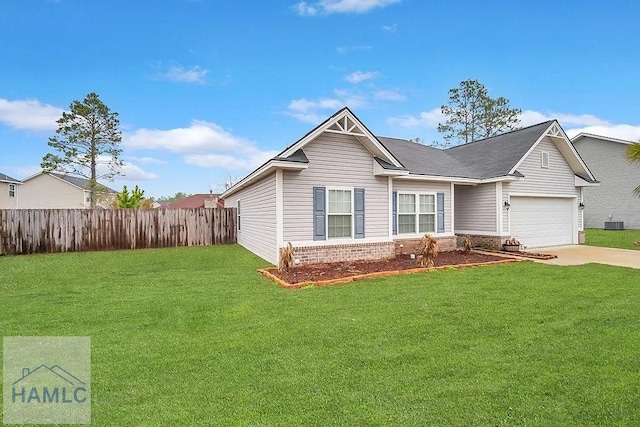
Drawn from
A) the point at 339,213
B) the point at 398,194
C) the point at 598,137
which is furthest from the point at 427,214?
the point at 598,137

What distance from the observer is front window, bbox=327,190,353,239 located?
10.6m

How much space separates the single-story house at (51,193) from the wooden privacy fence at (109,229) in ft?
73.3

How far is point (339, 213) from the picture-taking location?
10719 mm

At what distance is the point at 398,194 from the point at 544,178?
734cm

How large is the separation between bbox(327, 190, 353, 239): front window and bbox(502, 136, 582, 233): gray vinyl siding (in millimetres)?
6988

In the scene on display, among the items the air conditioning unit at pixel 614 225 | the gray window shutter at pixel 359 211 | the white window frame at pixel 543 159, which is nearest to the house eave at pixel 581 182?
the white window frame at pixel 543 159

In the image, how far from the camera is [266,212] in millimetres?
11242

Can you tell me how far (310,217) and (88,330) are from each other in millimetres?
6303

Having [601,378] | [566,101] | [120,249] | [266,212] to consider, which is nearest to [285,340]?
[601,378]

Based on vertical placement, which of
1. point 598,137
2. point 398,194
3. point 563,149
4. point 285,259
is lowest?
point 285,259

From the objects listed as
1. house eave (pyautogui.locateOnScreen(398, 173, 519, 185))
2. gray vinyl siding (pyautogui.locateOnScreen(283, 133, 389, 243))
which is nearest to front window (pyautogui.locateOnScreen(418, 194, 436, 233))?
house eave (pyautogui.locateOnScreen(398, 173, 519, 185))

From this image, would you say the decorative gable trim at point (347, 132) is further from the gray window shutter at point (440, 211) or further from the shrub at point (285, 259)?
the gray window shutter at point (440, 211)

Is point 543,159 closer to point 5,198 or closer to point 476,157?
point 476,157

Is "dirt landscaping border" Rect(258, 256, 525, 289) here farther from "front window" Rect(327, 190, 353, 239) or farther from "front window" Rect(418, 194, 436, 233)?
"front window" Rect(418, 194, 436, 233)
